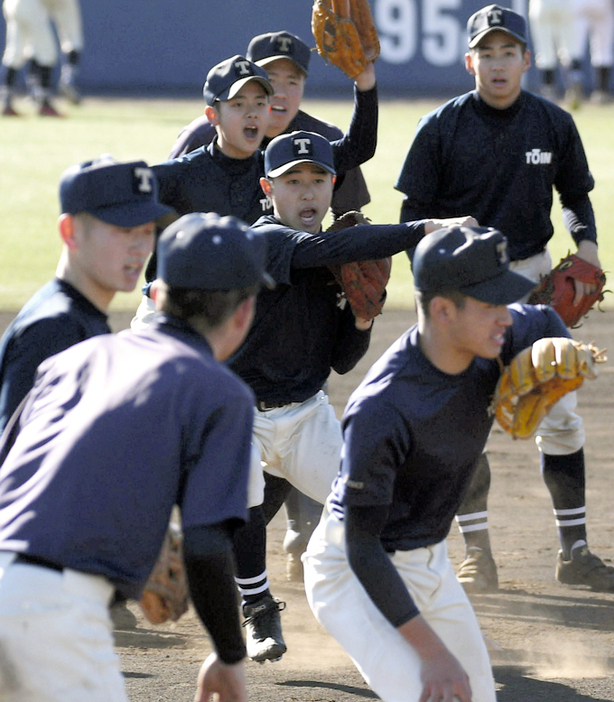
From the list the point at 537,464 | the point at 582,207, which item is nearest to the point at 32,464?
the point at 582,207

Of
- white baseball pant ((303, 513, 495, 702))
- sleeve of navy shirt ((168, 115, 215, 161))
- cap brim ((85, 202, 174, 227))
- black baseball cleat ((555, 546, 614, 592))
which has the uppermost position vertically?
cap brim ((85, 202, 174, 227))

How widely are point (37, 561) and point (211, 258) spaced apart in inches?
28.2

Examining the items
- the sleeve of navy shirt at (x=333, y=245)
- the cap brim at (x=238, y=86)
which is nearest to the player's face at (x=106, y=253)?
the sleeve of navy shirt at (x=333, y=245)

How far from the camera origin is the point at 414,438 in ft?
10.7

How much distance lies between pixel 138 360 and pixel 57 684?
0.66 m

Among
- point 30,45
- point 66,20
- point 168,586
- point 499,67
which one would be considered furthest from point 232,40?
point 168,586

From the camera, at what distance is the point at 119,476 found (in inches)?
99.9

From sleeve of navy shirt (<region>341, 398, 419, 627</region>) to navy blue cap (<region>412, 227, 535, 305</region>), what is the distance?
0.35 meters

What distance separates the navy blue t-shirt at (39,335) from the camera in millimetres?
3074

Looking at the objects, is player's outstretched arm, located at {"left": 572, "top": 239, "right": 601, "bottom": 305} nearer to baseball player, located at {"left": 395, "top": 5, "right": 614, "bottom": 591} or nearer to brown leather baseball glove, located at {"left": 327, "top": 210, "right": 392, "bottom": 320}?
baseball player, located at {"left": 395, "top": 5, "right": 614, "bottom": 591}

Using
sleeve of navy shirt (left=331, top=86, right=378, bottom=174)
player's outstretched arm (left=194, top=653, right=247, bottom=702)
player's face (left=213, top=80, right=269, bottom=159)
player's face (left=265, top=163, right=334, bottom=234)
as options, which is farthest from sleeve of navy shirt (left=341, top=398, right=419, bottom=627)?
sleeve of navy shirt (left=331, top=86, right=378, bottom=174)

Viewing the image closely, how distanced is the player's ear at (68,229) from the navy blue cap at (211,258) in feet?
1.55

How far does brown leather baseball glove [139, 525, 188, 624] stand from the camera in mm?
2818

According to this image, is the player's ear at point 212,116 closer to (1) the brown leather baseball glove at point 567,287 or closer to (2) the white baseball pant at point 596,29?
(1) the brown leather baseball glove at point 567,287
